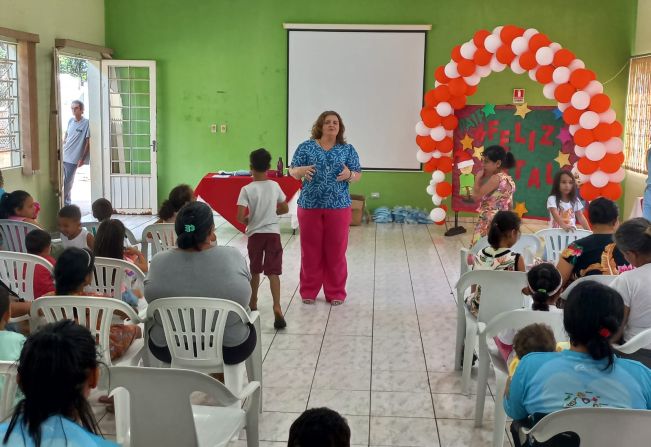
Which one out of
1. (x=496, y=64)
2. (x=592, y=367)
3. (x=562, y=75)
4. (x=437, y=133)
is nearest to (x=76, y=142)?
(x=437, y=133)

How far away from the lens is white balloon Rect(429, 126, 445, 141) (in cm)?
917

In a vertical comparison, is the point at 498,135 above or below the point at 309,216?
above

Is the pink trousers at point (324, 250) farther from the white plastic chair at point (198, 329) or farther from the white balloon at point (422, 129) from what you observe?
the white balloon at point (422, 129)

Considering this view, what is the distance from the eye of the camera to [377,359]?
4.80 m

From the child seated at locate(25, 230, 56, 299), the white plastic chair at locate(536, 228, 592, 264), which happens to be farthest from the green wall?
the child seated at locate(25, 230, 56, 299)

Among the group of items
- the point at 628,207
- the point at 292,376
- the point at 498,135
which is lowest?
the point at 292,376

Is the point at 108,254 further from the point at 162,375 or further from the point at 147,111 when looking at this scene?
the point at 147,111

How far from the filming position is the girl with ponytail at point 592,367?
7.70ft

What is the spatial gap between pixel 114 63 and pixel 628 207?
696cm

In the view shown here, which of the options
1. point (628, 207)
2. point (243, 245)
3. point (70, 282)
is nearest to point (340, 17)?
point (243, 245)

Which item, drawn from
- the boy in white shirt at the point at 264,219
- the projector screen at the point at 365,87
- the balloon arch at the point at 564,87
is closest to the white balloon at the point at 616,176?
the balloon arch at the point at 564,87

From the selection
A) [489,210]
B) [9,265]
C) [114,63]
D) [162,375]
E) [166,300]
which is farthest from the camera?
[114,63]

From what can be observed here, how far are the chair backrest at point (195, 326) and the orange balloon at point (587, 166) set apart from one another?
5907mm

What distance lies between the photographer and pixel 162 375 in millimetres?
2424
